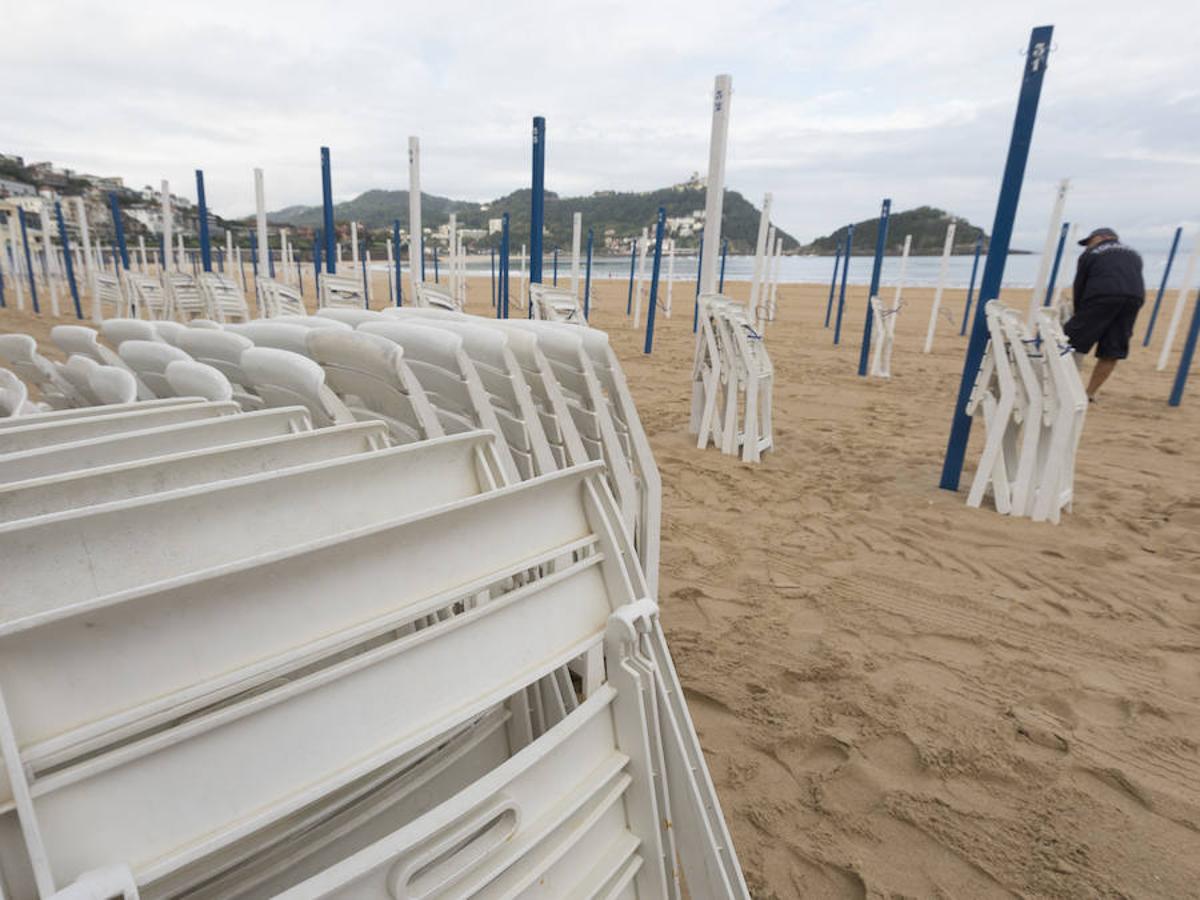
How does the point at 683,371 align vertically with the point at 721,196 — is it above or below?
below

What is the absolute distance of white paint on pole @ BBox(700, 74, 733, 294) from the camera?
414 centimetres

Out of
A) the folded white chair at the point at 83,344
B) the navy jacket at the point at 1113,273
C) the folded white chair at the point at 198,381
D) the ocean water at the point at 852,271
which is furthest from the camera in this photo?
the ocean water at the point at 852,271

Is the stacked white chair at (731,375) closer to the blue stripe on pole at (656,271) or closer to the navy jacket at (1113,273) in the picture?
the navy jacket at (1113,273)

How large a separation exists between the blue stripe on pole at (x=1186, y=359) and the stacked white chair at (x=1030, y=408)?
3617 mm

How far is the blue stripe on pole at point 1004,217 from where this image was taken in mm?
3029

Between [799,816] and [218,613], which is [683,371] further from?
[218,613]

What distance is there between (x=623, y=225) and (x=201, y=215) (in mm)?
30525

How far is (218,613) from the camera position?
25.6 inches

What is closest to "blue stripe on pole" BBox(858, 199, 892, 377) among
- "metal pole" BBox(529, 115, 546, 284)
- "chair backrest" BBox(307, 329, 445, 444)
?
"metal pole" BBox(529, 115, 546, 284)

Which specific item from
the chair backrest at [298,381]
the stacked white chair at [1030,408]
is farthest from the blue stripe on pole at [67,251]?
the stacked white chair at [1030,408]

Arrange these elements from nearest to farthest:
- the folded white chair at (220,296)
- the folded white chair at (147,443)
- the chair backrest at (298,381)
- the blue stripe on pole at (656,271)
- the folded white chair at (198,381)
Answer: the folded white chair at (147,443)
the chair backrest at (298,381)
the folded white chair at (198,381)
the folded white chair at (220,296)
the blue stripe on pole at (656,271)

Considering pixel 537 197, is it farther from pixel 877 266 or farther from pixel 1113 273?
pixel 1113 273

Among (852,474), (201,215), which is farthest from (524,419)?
(201,215)

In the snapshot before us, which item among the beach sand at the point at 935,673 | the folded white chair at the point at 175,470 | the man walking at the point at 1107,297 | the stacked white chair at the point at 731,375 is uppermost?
the man walking at the point at 1107,297
